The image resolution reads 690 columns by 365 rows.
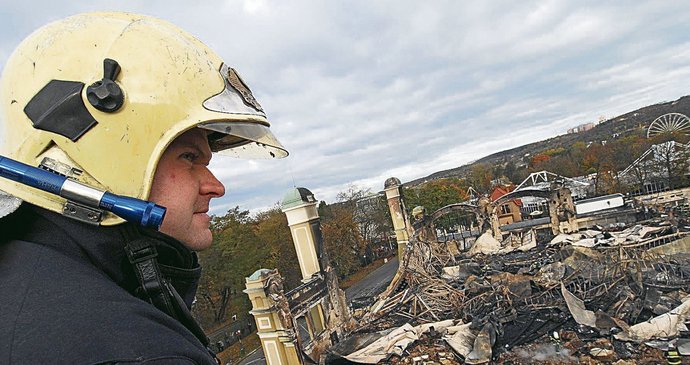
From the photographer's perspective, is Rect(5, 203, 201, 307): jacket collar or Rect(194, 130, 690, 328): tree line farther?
Rect(194, 130, 690, 328): tree line

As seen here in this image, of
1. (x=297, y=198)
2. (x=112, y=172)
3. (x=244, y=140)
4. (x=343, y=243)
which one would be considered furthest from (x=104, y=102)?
(x=343, y=243)

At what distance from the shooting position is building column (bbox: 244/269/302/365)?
24.6 feet

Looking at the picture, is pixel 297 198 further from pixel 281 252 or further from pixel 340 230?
pixel 340 230

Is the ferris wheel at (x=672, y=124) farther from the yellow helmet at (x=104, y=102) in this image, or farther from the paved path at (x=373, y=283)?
the yellow helmet at (x=104, y=102)

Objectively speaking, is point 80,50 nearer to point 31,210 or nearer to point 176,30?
point 176,30

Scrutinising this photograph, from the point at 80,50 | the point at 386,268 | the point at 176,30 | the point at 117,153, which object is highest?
the point at 176,30

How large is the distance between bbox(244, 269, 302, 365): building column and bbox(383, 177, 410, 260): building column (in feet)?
27.3

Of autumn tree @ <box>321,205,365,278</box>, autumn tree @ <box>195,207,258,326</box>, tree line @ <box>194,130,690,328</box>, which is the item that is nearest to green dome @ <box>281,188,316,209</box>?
tree line @ <box>194,130,690,328</box>

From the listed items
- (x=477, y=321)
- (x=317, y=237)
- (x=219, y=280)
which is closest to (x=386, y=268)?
(x=219, y=280)

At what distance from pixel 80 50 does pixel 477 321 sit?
37.0ft

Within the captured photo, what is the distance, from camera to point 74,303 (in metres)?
0.85

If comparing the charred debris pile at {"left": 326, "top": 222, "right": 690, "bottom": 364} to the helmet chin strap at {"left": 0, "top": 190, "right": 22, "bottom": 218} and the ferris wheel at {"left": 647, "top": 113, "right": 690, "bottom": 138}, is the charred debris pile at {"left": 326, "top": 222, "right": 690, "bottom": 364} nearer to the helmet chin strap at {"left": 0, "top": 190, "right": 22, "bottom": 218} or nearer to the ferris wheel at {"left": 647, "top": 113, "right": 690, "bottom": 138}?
the helmet chin strap at {"left": 0, "top": 190, "right": 22, "bottom": 218}

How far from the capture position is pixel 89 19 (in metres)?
1.33

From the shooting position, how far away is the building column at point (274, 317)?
295 inches
